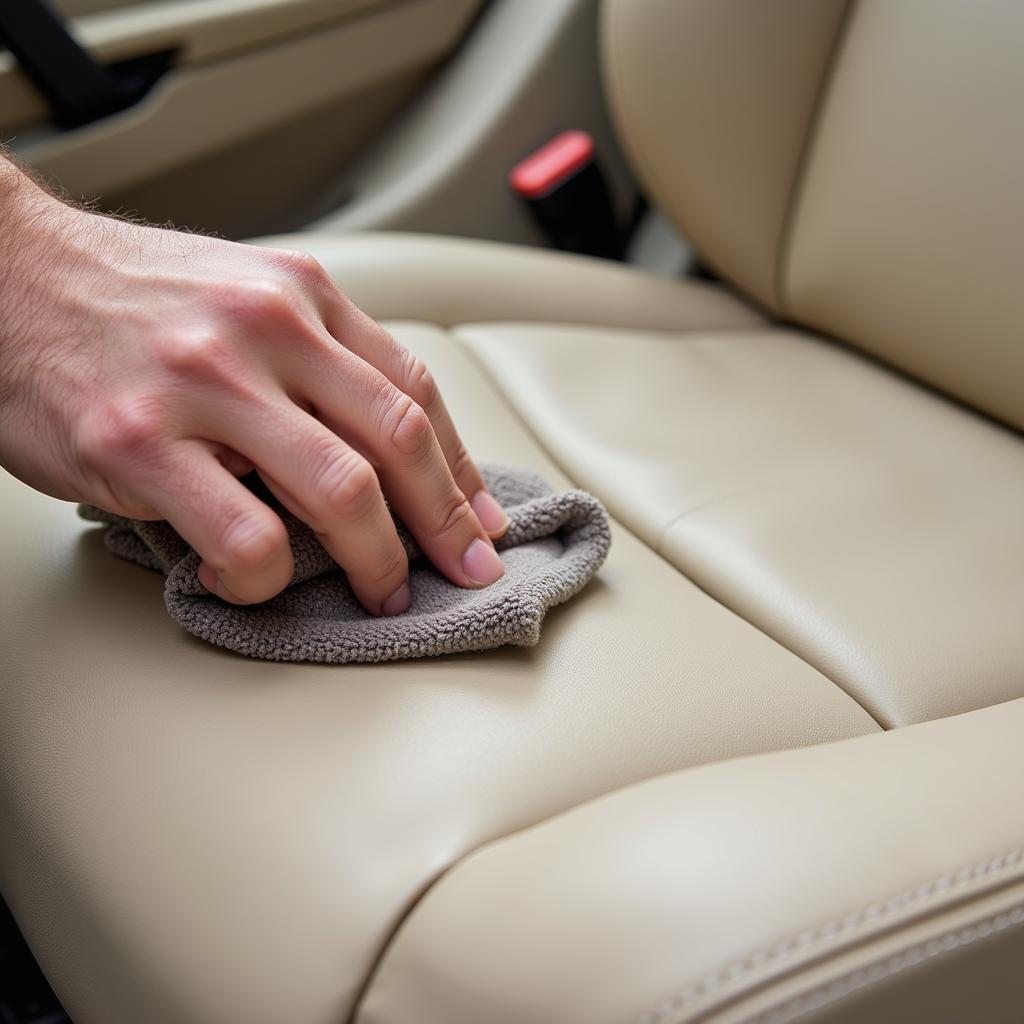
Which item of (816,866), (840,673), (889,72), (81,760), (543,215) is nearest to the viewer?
(816,866)

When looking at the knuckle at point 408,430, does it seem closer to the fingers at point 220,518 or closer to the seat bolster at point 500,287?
the fingers at point 220,518

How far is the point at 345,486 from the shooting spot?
54 cm

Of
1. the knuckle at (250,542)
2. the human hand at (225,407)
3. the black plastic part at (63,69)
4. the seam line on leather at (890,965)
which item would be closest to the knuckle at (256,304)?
the human hand at (225,407)

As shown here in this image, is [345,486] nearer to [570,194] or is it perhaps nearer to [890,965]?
[890,965]

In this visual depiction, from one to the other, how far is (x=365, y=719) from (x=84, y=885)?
141 millimetres

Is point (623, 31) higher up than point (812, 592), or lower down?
higher up

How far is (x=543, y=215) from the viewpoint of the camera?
4.60ft

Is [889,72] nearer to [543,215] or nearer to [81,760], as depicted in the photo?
[543,215]

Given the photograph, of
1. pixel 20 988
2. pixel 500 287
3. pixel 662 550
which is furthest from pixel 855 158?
pixel 20 988

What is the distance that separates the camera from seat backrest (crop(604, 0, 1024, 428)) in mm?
880

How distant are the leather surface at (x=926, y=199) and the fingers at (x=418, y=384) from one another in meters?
0.47

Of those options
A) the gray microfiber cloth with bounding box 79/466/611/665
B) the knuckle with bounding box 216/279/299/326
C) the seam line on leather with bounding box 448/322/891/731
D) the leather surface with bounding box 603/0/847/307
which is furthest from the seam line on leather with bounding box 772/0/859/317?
the knuckle with bounding box 216/279/299/326

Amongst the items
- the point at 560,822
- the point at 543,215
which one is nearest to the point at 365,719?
the point at 560,822

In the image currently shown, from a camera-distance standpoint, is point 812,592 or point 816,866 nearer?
point 816,866
